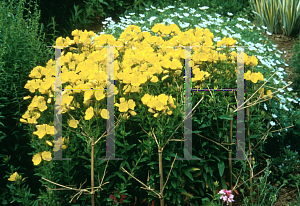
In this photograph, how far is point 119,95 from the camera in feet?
7.58

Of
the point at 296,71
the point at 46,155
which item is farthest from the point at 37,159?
the point at 296,71

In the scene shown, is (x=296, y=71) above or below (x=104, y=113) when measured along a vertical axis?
above

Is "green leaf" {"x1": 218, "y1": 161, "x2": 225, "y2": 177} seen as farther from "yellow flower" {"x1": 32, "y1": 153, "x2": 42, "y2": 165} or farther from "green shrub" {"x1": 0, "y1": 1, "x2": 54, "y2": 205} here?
"green shrub" {"x1": 0, "y1": 1, "x2": 54, "y2": 205}

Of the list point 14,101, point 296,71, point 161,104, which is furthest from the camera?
point 296,71

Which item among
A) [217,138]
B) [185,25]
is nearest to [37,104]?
[217,138]

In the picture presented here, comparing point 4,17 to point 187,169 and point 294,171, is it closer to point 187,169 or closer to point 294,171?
point 187,169

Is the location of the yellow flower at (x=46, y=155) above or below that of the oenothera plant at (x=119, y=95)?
below

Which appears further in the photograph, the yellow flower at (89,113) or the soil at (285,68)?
the soil at (285,68)

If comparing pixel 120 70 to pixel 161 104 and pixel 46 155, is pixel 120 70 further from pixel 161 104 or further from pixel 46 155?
pixel 46 155

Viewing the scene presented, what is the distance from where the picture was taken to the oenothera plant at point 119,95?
80.6 inches

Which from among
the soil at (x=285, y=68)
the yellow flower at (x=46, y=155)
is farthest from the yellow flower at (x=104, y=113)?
the soil at (x=285, y=68)

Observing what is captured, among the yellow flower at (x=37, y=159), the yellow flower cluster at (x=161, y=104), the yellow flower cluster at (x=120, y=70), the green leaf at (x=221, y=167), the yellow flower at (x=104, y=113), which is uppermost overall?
the yellow flower cluster at (x=120, y=70)

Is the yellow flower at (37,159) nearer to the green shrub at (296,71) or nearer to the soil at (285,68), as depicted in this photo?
the soil at (285,68)

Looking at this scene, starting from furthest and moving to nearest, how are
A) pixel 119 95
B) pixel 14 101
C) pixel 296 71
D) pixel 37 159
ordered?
pixel 296 71
pixel 14 101
pixel 119 95
pixel 37 159
